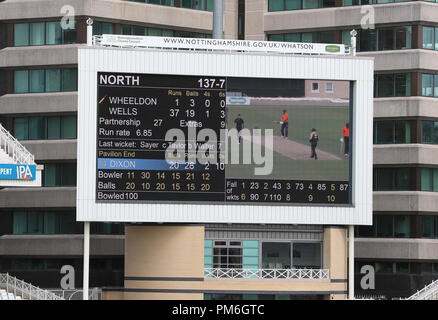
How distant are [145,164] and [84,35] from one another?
83.5ft

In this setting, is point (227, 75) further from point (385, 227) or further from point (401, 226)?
point (401, 226)

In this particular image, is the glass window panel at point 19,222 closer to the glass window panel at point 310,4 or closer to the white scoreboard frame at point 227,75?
the white scoreboard frame at point 227,75

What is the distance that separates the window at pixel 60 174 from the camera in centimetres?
7950

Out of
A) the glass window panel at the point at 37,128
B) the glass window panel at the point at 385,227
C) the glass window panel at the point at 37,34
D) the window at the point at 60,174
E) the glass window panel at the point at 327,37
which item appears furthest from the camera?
the glass window panel at the point at 327,37

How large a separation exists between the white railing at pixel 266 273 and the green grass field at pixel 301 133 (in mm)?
5573

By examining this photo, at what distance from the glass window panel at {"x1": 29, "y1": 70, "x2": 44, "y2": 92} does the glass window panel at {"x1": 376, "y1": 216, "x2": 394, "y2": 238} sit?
2586 cm

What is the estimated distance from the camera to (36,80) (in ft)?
266

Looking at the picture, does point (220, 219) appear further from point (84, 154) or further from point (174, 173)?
point (84, 154)

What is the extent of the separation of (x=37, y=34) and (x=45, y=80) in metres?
3.43

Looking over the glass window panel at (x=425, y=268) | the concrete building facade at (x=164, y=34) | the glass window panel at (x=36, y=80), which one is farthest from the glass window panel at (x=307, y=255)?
the glass window panel at (x=36, y=80)

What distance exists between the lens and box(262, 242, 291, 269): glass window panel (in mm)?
61344

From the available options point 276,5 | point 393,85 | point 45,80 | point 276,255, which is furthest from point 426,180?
point 45,80

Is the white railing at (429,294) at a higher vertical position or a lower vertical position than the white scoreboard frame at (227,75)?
lower
